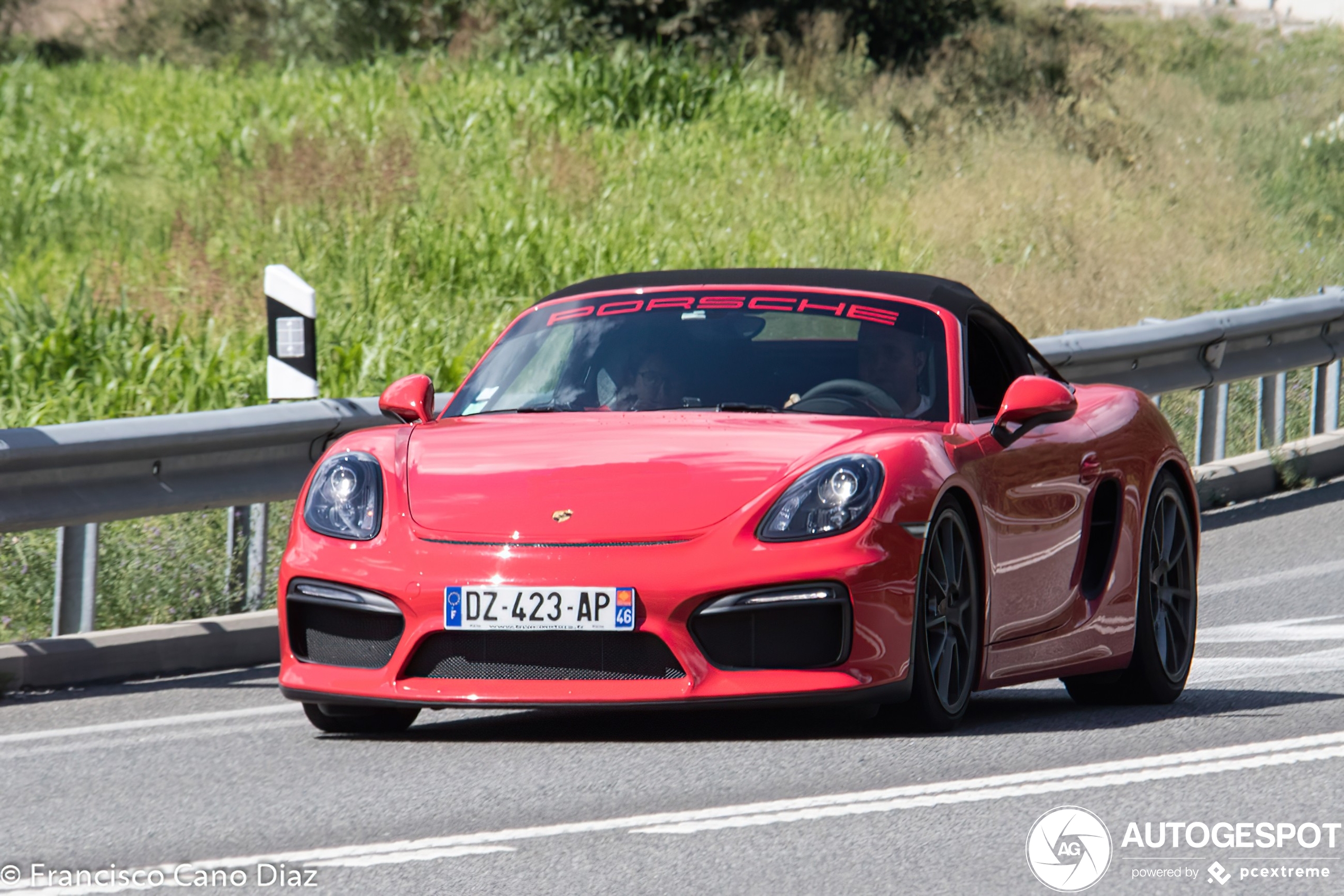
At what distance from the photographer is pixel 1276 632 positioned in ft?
27.8

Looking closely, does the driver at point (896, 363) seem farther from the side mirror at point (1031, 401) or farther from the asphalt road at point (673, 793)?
the asphalt road at point (673, 793)

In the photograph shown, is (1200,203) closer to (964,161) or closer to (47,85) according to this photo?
(964,161)

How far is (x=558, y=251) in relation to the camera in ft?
54.4

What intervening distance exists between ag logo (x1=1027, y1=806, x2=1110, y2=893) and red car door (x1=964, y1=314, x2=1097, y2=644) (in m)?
1.38

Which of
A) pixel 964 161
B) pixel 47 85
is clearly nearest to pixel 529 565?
pixel 964 161

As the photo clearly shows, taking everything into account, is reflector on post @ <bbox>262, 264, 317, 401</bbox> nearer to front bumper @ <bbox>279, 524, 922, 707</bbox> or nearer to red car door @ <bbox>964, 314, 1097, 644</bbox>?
red car door @ <bbox>964, 314, 1097, 644</bbox>

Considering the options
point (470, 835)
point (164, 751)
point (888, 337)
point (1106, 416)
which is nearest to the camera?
point (470, 835)

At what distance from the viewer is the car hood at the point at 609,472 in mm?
5781

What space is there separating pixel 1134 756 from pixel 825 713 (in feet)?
3.62

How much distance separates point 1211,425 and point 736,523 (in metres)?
8.26

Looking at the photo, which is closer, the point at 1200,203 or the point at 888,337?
the point at 888,337

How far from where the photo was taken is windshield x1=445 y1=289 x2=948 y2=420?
6.64 metres

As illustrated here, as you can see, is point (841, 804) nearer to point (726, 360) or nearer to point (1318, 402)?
point (726, 360)

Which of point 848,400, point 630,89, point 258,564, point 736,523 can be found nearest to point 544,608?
point 736,523
